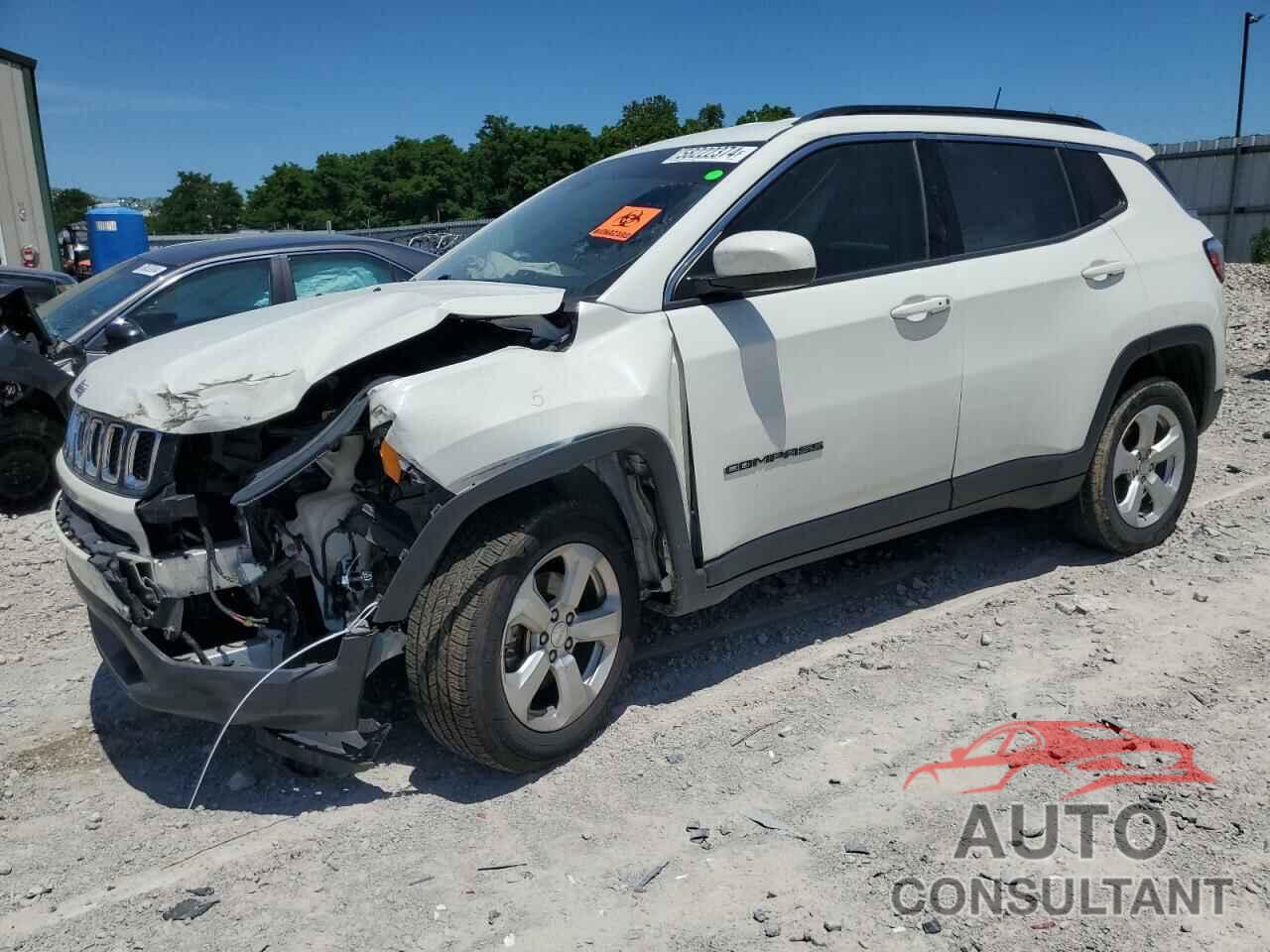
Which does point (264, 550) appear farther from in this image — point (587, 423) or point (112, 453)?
point (587, 423)

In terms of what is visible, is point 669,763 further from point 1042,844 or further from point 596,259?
point 596,259

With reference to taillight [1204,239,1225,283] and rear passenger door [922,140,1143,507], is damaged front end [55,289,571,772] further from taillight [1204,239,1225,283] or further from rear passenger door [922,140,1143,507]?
taillight [1204,239,1225,283]

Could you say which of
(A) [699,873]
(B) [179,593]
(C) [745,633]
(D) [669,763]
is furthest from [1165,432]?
(B) [179,593]

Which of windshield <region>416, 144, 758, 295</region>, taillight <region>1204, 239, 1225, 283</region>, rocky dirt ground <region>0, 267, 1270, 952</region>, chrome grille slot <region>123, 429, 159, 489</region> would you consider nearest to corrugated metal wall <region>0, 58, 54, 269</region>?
rocky dirt ground <region>0, 267, 1270, 952</region>

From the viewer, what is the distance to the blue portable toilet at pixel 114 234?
20406 mm

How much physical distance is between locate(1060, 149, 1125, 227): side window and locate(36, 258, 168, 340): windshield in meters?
5.43

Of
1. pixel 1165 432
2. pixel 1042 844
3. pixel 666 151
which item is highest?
pixel 666 151

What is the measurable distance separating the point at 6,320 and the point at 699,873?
5481mm

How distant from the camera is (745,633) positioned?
4320 millimetres

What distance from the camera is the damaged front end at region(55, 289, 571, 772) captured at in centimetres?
296

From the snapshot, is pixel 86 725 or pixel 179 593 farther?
pixel 86 725

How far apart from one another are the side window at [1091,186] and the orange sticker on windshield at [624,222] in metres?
2.05

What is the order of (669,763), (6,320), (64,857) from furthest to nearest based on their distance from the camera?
(6,320) < (669,763) < (64,857)

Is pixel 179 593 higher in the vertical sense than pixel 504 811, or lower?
higher
